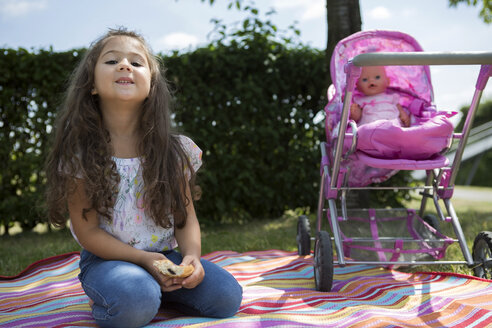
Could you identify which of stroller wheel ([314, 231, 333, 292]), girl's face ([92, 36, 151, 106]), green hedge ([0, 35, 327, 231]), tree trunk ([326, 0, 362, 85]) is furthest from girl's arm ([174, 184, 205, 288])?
tree trunk ([326, 0, 362, 85])

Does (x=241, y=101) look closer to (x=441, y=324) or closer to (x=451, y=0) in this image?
(x=441, y=324)

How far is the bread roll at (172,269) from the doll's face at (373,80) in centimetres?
187

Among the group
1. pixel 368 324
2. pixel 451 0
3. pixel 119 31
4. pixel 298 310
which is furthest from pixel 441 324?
pixel 451 0

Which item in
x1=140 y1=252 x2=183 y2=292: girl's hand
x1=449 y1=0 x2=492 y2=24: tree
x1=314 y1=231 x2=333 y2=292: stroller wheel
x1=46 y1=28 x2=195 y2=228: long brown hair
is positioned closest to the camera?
x1=140 y1=252 x2=183 y2=292: girl's hand

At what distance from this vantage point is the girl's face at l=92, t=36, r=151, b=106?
1.99 metres

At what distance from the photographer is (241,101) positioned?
486 cm

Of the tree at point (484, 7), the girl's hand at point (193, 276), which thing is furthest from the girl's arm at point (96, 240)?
the tree at point (484, 7)

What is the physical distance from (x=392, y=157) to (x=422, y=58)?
67 cm

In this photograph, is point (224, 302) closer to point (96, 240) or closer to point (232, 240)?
point (96, 240)

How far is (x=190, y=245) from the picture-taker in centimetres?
211

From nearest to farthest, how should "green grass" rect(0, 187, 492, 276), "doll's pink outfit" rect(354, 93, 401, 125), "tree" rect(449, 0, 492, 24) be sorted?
"doll's pink outfit" rect(354, 93, 401, 125) < "green grass" rect(0, 187, 492, 276) < "tree" rect(449, 0, 492, 24)

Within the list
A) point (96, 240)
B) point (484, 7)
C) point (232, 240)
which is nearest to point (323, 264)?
point (96, 240)

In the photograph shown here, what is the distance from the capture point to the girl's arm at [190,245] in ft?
6.19

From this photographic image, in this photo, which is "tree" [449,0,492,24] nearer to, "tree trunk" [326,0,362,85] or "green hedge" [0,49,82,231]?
"tree trunk" [326,0,362,85]
